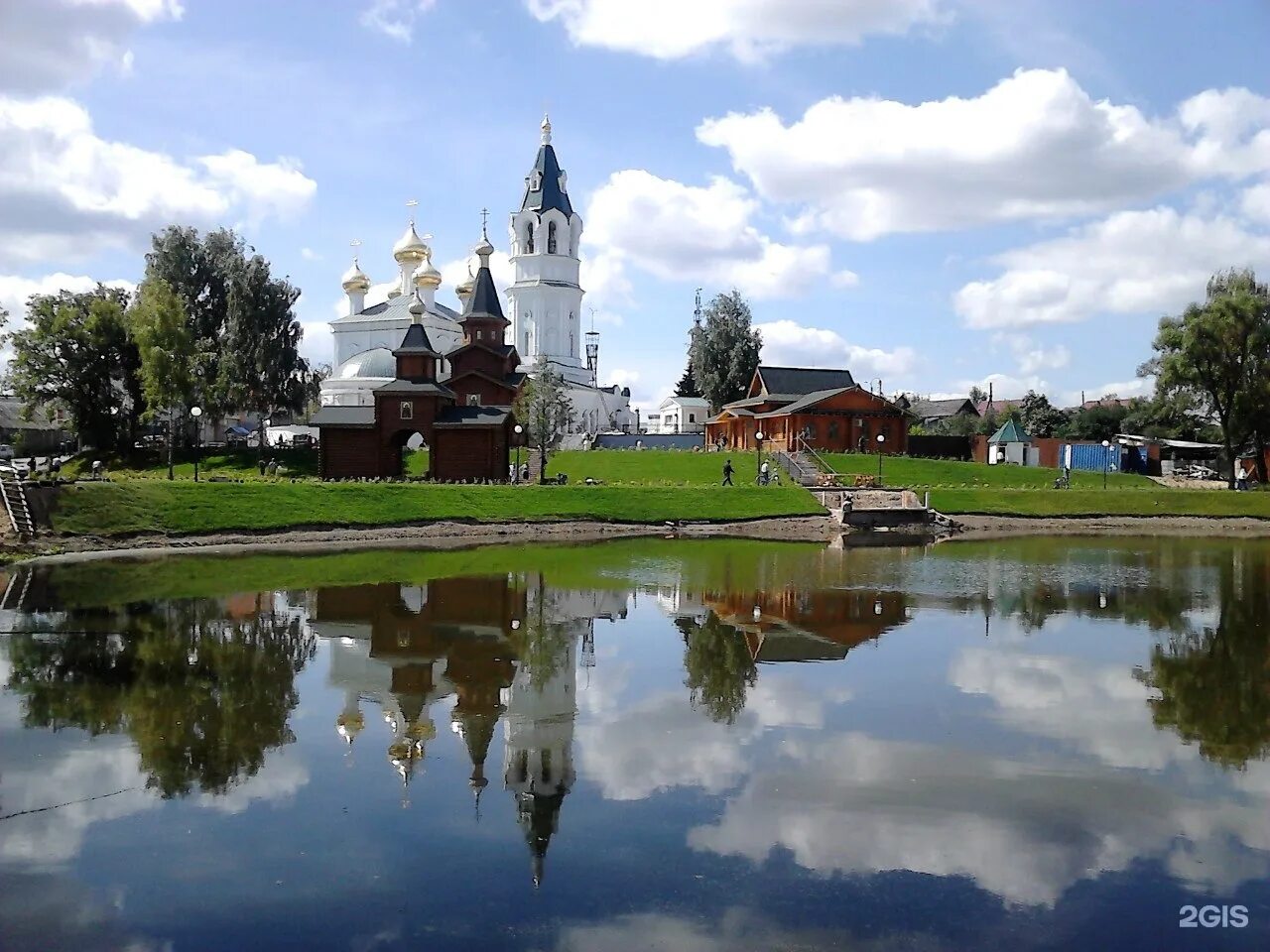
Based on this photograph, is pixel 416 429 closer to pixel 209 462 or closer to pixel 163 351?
pixel 163 351

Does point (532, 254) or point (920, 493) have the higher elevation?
point (532, 254)

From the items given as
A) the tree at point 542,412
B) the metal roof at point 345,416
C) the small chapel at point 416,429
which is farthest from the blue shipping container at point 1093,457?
the metal roof at point 345,416

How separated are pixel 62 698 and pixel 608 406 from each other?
228 feet

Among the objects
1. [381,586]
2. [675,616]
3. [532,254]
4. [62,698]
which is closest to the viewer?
[62,698]

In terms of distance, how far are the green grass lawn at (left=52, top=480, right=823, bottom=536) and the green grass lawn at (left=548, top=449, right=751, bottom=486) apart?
6274mm

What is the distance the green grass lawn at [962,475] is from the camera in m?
54.0

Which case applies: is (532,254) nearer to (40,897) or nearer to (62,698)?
(62,698)

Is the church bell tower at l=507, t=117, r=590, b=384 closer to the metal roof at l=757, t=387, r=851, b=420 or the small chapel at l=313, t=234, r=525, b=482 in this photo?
the metal roof at l=757, t=387, r=851, b=420

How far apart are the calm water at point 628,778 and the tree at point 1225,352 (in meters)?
37.5

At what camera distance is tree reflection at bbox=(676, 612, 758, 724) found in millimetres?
13820

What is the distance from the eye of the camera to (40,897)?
320 inches

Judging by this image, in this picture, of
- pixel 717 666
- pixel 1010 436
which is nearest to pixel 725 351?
pixel 1010 436

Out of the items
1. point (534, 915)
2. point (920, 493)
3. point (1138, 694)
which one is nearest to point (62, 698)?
point (534, 915)

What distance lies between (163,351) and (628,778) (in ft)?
164
